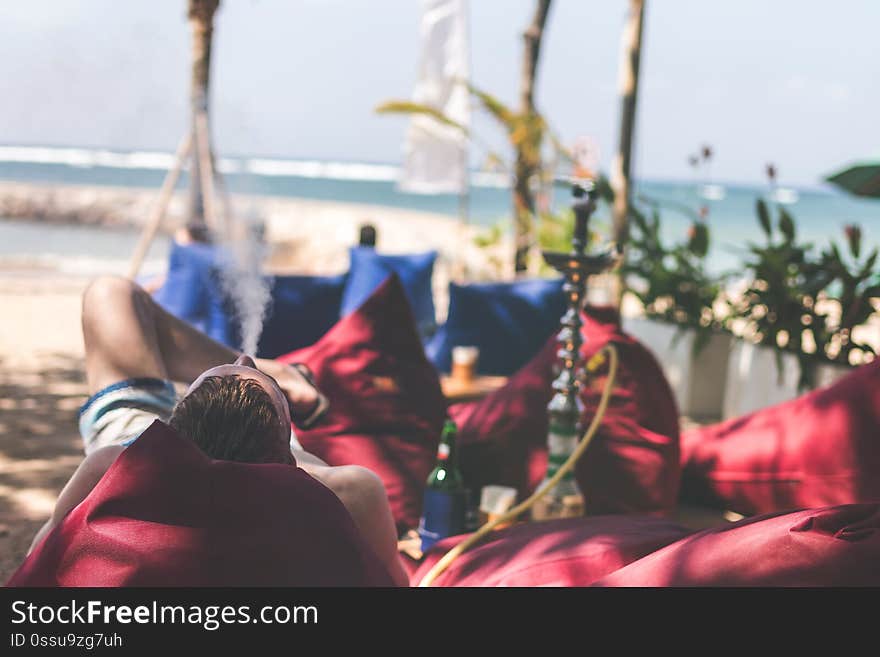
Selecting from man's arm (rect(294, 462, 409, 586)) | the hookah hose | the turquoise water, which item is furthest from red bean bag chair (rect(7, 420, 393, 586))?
the turquoise water

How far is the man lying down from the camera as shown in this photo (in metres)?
1.11

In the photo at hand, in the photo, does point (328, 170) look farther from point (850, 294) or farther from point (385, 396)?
point (385, 396)

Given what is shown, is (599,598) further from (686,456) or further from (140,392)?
(686,456)

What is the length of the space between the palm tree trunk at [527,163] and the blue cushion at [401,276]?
2015 millimetres

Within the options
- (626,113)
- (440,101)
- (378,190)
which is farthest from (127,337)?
(378,190)

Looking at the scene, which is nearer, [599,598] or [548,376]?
[599,598]

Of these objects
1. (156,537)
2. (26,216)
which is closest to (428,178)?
(156,537)

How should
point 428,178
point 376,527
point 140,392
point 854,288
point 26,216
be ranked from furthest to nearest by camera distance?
point 26,216 < point 428,178 < point 854,288 < point 140,392 < point 376,527

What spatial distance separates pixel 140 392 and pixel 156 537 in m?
0.77

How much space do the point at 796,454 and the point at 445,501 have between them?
1.13 metres

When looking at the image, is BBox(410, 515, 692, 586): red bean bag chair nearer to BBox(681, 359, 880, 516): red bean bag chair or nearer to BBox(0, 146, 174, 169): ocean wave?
BBox(681, 359, 880, 516): red bean bag chair

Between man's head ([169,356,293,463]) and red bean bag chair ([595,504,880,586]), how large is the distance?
1.72ft

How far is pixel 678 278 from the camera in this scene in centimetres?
577

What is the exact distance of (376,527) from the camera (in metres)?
1.51
